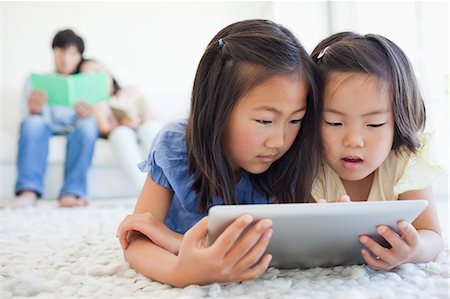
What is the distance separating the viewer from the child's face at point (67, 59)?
2.83m

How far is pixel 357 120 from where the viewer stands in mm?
943

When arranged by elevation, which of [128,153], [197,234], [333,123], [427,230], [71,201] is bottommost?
[71,201]

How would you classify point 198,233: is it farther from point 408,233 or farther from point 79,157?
point 79,157

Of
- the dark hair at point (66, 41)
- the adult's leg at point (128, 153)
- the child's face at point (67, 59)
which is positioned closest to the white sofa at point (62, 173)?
the adult's leg at point (128, 153)

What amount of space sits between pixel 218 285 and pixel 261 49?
43 centimetres

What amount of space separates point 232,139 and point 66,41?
2.23 meters

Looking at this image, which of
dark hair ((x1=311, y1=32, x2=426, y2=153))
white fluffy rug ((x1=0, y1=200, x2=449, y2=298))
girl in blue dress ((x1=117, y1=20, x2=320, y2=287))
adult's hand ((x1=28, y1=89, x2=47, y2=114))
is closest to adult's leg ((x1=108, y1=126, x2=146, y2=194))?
adult's hand ((x1=28, y1=89, x2=47, y2=114))

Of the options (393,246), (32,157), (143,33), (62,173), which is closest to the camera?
(393,246)

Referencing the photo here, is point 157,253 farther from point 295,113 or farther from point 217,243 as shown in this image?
point 295,113

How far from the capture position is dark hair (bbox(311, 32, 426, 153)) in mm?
957

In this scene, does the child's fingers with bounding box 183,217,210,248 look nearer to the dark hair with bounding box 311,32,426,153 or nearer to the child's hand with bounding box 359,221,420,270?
the child's hand with bounding box 359,221,420,270

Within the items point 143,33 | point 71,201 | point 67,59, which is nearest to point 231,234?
point 71,201

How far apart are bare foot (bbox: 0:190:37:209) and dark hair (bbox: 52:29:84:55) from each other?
930 mm

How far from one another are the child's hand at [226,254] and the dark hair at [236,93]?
26 centimetres
